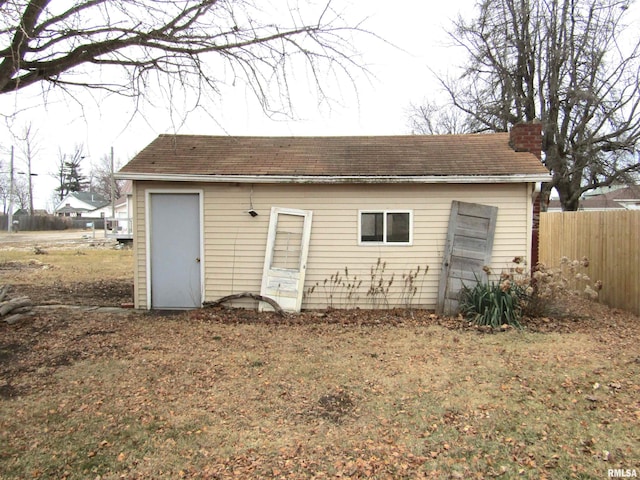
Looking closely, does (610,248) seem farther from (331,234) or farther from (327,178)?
(327,178)

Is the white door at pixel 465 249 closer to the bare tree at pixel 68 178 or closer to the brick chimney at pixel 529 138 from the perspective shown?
the brick chimney at pixel 529 138

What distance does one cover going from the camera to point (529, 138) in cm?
823

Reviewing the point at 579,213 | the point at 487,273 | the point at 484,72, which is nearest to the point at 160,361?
the point at 487,273

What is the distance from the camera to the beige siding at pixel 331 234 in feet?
25.1

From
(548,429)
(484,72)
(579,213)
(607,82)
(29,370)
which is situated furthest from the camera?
(484,72)

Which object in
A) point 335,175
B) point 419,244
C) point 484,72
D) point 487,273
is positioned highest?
point 484,72

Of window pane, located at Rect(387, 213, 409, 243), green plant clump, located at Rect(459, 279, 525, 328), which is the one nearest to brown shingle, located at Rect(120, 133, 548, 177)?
window pane, located at Rect(387, 213, 409, 243)

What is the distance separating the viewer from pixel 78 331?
6281 millimetres

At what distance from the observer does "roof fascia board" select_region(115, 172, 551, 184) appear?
7.31 m

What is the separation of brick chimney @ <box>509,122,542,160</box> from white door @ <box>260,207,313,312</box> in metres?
4.41

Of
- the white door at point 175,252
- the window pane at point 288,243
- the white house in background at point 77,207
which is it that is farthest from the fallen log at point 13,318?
the white house in background at point 77,207

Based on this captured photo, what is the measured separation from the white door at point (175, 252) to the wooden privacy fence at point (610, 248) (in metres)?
7.80

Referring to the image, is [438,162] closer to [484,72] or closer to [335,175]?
[335,175]

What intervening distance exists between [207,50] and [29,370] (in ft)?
14.1
